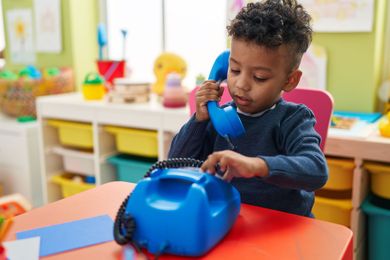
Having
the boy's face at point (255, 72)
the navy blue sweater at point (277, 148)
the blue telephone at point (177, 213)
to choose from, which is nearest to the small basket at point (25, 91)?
the navy blue sweater at point (277, 148)

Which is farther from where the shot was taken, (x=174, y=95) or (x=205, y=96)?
(x=174, y=95)

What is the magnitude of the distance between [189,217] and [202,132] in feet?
1.18

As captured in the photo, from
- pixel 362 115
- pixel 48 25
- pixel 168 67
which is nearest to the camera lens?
pixel 362 115

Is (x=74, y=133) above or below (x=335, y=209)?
above

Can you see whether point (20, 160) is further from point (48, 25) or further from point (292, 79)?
point (292, 79)

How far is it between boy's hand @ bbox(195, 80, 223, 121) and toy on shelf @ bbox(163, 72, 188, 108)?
924 millimetres

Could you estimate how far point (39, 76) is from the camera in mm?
2369

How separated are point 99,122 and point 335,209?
3.54 ft

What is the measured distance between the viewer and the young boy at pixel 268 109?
0.76 meters

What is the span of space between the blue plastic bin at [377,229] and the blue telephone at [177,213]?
36.1 inches

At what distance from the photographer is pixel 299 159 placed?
0.69 m

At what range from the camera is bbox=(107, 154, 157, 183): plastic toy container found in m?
1.90

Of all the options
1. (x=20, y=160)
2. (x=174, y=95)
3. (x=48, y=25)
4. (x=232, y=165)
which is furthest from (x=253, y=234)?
(x=48, y=25)

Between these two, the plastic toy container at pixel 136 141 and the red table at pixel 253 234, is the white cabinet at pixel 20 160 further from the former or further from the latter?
the red table at pixel 253 234
